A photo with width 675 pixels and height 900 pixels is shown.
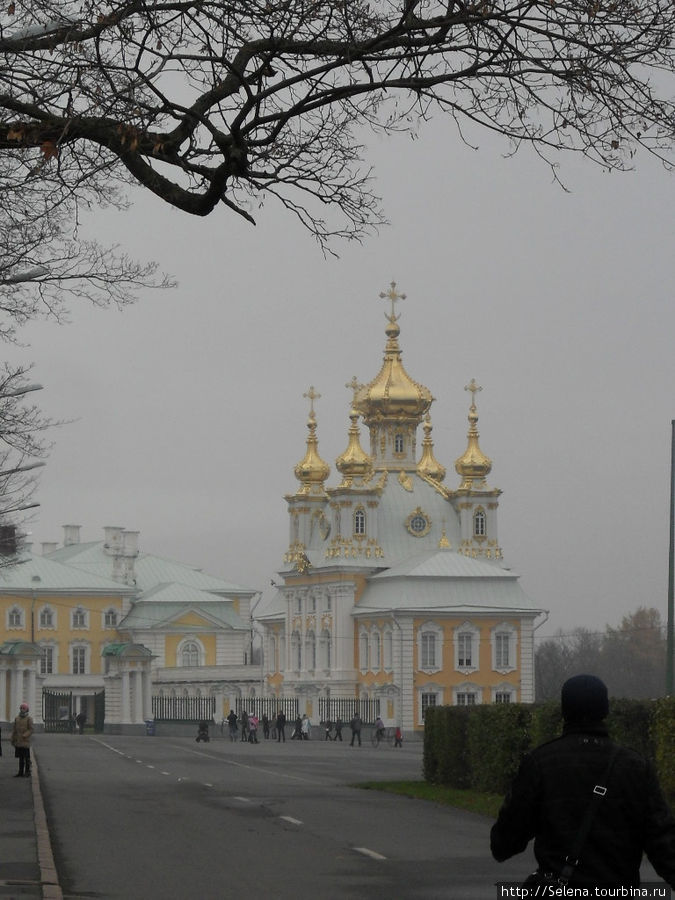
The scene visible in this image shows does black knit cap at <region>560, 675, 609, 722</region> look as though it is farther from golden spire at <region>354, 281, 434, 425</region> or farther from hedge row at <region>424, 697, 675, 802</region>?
golden spire at <region>354, 281, 434, 425</region>

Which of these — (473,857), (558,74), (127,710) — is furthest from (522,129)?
(127,710)

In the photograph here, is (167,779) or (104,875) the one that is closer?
(104,875)

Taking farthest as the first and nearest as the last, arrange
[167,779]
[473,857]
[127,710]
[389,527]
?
1. [389,527]
2. [127,710]
3. [167,779]
4. [473,857]

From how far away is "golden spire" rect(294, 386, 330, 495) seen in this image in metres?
118

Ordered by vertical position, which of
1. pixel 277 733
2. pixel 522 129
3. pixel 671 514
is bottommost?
pixel 277 733

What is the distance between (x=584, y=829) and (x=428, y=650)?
3816 inches

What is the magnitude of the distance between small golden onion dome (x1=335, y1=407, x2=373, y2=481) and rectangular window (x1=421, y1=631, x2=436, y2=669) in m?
13.0

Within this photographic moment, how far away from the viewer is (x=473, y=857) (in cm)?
1780

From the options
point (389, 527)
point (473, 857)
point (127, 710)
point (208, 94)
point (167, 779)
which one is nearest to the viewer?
point (208, 94)

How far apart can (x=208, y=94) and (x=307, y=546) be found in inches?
4050

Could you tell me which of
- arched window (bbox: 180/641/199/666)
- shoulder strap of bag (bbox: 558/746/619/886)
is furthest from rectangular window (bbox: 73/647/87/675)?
shoulder strap of bag (bbox: 558/746/619/886)

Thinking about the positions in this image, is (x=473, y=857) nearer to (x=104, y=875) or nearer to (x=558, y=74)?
(x=104, y=875)

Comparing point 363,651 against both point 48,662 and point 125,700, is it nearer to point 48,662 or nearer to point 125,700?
point 48,662

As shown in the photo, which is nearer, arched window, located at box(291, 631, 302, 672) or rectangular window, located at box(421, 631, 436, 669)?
rectangular window, located at box(421, 631, 436, 669)
